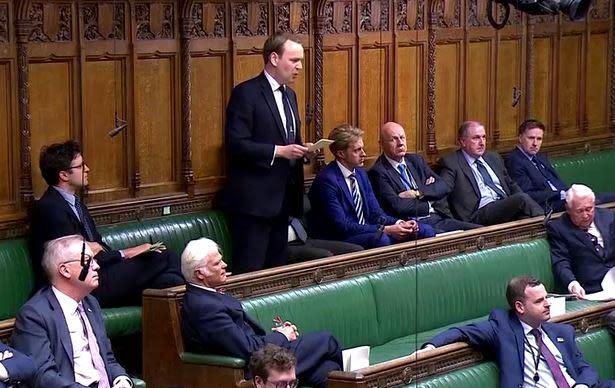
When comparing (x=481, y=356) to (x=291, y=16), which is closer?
(x=481, y=356)

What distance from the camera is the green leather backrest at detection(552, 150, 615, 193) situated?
11141 millimetres

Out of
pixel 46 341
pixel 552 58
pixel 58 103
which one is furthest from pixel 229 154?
pixel 552 58

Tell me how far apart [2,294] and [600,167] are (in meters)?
5.39

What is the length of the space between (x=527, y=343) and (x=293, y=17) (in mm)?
2840

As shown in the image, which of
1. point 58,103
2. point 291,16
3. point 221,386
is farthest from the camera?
point 291,16

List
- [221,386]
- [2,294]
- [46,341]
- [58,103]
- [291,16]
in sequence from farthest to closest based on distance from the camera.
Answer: [291,16], [58,103], [2,294], [221,386], [46,341]

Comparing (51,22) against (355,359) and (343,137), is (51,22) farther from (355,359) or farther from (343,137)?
(355,359)

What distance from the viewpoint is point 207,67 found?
8.70 meters

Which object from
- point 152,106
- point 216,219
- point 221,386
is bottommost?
point 221,386

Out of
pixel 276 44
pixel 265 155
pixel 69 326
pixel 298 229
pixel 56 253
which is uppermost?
pixel 276 44

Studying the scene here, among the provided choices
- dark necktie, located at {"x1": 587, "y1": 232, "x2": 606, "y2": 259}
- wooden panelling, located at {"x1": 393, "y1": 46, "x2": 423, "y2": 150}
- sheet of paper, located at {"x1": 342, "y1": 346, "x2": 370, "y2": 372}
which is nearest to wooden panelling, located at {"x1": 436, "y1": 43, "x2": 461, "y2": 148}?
wooden panelling, located at {"x1": 393, "y1": 46, "x2": 423, "y2": 150}

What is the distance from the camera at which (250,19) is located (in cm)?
888

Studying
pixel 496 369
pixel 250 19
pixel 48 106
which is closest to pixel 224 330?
pixel 496 369

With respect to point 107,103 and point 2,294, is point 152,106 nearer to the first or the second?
point 107,103
